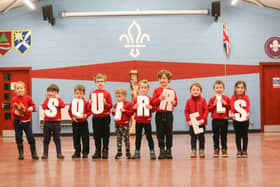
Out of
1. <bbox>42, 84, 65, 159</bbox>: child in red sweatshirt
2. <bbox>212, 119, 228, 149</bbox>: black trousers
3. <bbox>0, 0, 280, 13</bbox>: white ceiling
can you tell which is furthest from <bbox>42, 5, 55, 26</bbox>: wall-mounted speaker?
<bbox>212, 119, 228, 149</bbox>: black trousers

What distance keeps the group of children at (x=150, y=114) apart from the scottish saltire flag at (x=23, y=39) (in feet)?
19.2

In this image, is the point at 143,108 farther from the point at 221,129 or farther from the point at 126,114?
the point at 221,129

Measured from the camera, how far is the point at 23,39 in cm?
1177

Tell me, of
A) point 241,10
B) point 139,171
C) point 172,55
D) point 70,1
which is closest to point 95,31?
point 70,1

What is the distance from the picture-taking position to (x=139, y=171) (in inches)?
189

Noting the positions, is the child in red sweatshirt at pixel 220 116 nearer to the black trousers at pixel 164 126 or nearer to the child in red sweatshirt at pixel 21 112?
the black trousers at pixel 164 126

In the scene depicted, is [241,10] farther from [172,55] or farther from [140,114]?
[140,114]

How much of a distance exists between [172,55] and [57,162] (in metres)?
6.55

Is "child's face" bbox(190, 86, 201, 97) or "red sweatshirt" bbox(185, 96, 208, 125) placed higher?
"child's face" bbox(190, 86, 201, 97)

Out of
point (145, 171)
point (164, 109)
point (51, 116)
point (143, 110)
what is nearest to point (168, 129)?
point (164, 109)

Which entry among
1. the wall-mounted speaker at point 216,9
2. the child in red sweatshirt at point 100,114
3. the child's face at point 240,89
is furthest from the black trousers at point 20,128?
the wall-mounted speaker at point 216,9

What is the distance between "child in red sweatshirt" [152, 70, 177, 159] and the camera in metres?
5.94

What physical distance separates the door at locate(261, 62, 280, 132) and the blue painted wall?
0.67ft

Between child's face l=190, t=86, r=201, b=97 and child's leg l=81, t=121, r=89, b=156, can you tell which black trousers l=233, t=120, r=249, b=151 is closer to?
child's face l=190, t=86, r=201, b=97
